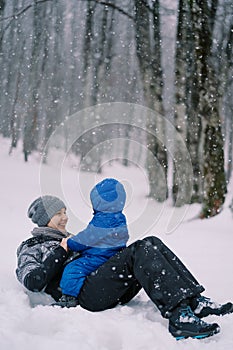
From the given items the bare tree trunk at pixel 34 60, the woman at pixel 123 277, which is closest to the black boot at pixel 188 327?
the woman at pixel 123 277

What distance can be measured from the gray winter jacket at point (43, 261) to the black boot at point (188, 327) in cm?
93

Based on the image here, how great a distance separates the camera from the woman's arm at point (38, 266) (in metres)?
3.13

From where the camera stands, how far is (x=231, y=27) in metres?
11.4

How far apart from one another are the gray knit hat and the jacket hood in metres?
0.47

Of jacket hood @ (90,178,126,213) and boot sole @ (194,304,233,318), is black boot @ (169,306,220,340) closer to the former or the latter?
boot sole @ (194,304,233,318)

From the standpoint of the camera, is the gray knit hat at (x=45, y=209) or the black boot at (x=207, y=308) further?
the gray knit hat at (x=45, y=209)

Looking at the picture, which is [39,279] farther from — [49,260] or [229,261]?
[229,261]

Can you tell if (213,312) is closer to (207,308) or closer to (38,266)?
(207,308)

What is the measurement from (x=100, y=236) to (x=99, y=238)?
2cm

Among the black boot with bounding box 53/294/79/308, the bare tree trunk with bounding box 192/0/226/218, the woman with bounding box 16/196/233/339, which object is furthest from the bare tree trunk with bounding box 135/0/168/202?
the black boot with bounding box 53/294/79/308

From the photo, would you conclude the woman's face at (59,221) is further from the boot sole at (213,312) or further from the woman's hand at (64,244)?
the boot sole at (213,312)

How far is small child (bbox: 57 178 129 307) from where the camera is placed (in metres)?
3.13

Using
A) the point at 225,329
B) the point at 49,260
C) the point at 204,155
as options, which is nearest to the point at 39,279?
the point at 49,260

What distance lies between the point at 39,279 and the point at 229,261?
312cm
